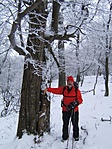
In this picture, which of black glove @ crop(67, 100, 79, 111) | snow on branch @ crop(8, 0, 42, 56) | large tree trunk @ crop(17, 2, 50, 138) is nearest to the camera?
snow on branch @ crop(8, 0, 42, 56)

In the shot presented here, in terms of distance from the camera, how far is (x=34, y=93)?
5.95 meters

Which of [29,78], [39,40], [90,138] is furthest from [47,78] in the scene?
[90,138]

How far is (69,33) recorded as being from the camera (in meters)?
6.43

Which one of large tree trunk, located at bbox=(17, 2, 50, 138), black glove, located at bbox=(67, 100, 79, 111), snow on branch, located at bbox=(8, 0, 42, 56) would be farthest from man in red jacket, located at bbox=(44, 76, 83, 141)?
snow on branch, located at bbox=(8, 0, 42, 56)

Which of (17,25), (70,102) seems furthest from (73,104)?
(17,25)

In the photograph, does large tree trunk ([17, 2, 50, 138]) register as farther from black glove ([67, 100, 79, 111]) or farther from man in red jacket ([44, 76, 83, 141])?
black glove ([67, 100, 79, 111])

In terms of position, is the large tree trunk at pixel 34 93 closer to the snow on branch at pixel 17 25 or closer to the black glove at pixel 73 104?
the snow on branch at pixel 17 25

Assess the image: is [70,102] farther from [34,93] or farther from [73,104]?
[34,93]

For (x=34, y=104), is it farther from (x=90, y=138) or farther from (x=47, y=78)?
(x=90, y=138)

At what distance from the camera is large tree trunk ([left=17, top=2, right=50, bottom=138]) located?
593cm

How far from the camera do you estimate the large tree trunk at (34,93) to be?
5926 mm

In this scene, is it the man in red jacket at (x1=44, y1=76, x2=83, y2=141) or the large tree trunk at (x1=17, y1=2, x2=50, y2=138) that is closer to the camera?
the man in red jacket at (x1=44, y1=76, x2=83, y2=141)

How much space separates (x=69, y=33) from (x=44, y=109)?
7.85ft

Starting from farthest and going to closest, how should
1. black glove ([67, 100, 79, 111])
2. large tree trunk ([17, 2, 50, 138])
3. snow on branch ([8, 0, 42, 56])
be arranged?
large tree trunk ([17, 2, 50, 138]) → black glove ([67, 100, 79, 111]) → snow on branch ([8, 0, 42, 56])
